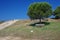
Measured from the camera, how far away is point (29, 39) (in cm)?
2238

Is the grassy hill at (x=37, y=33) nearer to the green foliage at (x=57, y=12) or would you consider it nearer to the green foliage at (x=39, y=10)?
the green foliage at (x=39, y=10)

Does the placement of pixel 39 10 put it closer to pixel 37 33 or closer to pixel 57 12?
pixel 57 12

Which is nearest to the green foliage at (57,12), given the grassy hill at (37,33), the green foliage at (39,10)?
the green foliage at (39,10)

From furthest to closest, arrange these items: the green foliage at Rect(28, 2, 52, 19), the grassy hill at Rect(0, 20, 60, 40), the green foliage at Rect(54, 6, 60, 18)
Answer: the green foliage at Rect(54, 6, 60, 18), the green foliage at Rect(28, 2, 52, 19), the grassy hill at Rect(0, 20, 60, 40)

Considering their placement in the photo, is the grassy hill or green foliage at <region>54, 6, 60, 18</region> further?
green foliage at <region>54, 6, 60, 18</region>

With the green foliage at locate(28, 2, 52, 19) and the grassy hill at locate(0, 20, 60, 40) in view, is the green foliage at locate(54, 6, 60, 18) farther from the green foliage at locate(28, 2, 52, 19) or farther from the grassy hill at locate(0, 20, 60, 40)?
the grassy hill at locate(0, 20, 60, 40)

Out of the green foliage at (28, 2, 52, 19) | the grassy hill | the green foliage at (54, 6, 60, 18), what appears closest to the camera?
the grassy hill

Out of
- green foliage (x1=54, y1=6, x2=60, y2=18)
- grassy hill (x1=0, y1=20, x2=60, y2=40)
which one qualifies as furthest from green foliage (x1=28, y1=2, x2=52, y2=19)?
green foliage (x1=54, y1=6, x2=60, y2=18)

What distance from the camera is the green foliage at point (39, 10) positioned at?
3538cm

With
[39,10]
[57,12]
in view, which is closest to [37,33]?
[39,10]

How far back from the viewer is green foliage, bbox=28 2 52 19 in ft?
116

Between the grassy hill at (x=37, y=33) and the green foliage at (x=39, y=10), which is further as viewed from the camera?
the green foliage at (x=39, y=10)

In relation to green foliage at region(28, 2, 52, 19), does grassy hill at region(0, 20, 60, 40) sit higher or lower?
lower

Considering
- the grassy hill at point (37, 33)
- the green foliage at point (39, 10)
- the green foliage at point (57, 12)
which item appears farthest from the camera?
the green foliage at point (57, 12)
